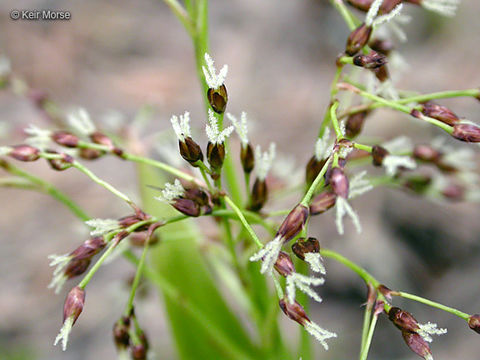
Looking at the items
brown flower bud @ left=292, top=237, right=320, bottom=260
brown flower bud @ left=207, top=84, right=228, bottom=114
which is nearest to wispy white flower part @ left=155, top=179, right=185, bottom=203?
brown flower bud @ left=207, top=84, right=228, bottom=114

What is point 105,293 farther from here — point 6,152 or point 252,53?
point 252,53

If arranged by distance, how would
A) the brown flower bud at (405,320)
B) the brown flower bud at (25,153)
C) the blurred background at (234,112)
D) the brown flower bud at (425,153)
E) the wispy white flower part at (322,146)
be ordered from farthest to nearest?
the blurred background at (234,112) < the brown flower bud at (425,153) < the brown flower bud at (25,153) < the wispy white flower part at (322,146) < the brown flower bud at (405,320)

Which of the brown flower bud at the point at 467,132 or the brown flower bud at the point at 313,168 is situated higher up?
the brown flower bud at the point at 467,132

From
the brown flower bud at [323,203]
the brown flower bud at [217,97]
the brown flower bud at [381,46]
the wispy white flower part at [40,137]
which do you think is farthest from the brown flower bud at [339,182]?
the wispy white flower part at [40,137]

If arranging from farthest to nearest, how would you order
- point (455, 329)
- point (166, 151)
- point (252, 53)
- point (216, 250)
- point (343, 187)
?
point (252, 53) → point (455, 329) → point (216, 250) → point (166, 151) → point (343, 187)

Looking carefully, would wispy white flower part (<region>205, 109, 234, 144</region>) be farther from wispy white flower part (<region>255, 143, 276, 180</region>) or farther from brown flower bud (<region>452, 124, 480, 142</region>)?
brown flower bud (<region>452, 124, 480, 142</region>)

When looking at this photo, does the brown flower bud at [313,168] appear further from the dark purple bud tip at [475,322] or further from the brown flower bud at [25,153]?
the brown flower bud at [25,153]

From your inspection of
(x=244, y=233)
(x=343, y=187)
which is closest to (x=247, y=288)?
(x=244, y=233)
